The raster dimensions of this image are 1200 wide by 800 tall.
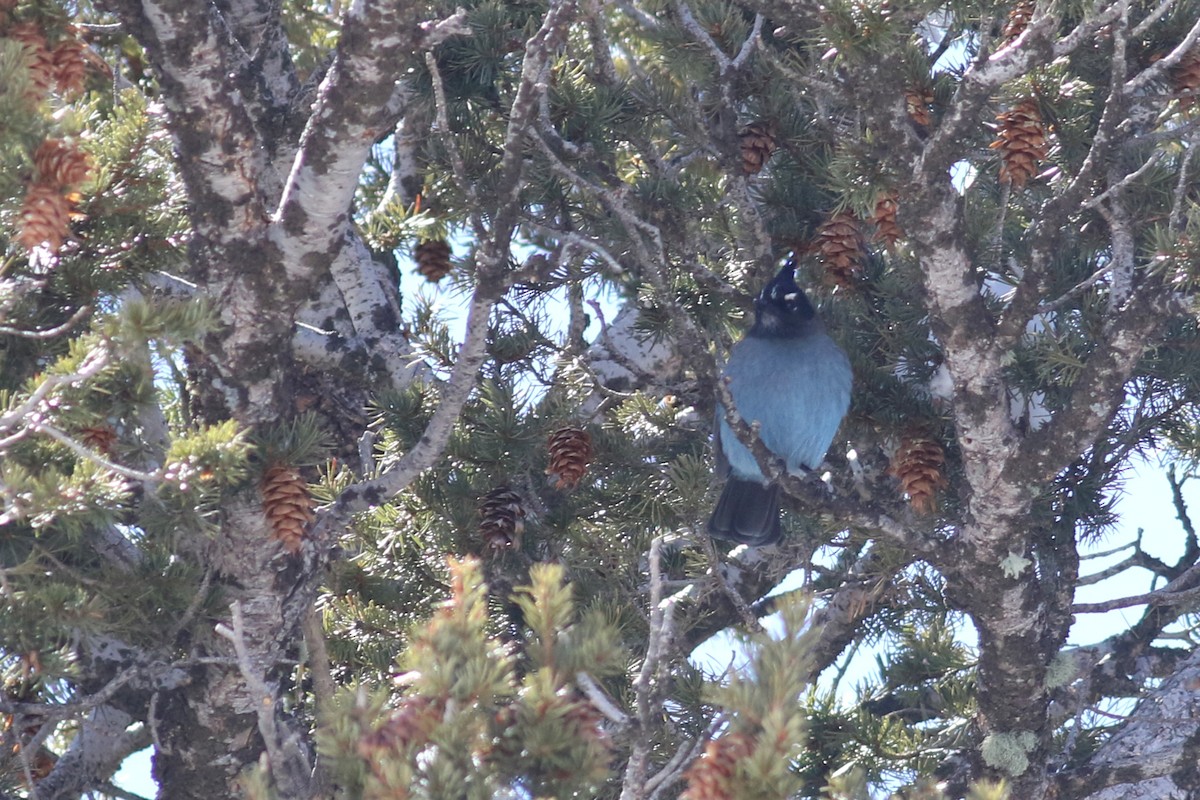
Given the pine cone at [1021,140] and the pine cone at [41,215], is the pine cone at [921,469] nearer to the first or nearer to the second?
the pine cone at [1021,140]

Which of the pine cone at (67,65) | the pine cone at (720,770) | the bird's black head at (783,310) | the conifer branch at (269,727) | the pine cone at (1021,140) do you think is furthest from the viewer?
the bird's black head at (783,310)

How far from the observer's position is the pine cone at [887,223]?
3588 mm

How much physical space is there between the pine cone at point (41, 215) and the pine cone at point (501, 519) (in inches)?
61.1

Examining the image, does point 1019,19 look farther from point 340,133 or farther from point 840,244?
point 340,133

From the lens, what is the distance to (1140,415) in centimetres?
411

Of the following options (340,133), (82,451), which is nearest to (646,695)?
(82,451)

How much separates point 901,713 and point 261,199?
2.80m

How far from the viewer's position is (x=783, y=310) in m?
4.58

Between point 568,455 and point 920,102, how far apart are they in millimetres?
1315

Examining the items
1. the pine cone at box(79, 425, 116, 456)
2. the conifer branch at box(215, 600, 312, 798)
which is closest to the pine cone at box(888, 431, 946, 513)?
the conifer branch at box(215, 600, 312, 798)

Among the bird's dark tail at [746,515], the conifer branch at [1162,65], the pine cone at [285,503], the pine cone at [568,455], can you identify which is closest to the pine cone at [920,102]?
the conifer branch at [1162,65]

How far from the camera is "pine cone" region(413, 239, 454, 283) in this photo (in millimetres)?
4977

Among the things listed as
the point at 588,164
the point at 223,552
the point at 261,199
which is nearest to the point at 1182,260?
the point at 588,164

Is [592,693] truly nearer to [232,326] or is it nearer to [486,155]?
[232,326]
